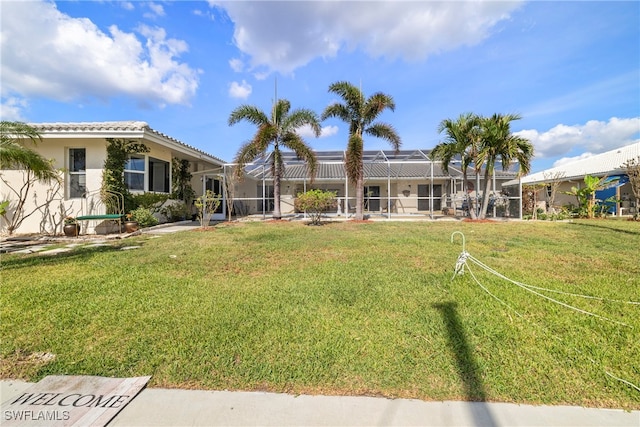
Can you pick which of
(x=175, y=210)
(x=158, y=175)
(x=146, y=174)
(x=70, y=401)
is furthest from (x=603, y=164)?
(x=70, y=401)

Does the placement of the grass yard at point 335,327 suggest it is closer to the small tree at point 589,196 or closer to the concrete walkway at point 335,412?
the concrete walkway at point 335,412

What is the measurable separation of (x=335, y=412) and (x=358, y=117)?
13.6 m

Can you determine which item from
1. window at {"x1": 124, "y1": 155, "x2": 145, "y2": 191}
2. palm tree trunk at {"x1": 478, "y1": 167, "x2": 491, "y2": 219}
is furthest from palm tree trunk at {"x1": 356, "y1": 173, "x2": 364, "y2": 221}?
window at {"x1": 124, "y1": 155, "x2": 145, "y2": 191}

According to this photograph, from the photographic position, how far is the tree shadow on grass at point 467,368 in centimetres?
207

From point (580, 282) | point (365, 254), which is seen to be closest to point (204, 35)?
point (365, 254)

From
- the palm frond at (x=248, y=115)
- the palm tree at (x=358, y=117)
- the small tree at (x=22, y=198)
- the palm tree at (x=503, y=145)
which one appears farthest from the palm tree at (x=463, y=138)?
the small tree at (x=22, y=198)

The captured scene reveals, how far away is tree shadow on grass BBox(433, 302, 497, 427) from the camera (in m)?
2.07

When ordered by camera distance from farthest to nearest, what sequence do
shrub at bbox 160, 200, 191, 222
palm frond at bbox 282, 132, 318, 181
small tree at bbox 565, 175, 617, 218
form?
small tree at bbox 565, 175, 617, 218
palm frond at bbox 282, 132, 318, 181
shrub at bbox 160, 200, 191, 222

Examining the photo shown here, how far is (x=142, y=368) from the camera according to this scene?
2.57 metres

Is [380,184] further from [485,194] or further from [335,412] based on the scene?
[335,412]

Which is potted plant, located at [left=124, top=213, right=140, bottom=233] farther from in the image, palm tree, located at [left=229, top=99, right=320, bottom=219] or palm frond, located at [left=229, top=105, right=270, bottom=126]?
palm frond, located at [left=229, top=105, right=270, bottom=126]

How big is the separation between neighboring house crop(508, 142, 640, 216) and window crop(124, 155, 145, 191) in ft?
67.7

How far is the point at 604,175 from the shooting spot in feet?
63.1

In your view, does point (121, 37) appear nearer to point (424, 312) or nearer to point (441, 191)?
point (424, 312)
